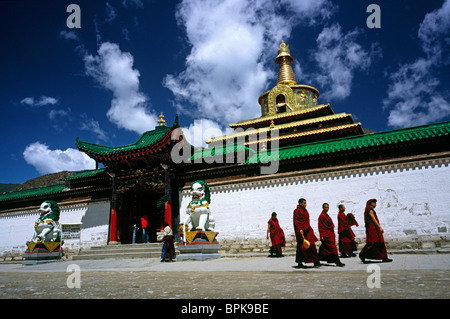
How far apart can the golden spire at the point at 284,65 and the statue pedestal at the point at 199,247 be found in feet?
56.3

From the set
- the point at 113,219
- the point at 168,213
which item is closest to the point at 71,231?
the point at 113,219

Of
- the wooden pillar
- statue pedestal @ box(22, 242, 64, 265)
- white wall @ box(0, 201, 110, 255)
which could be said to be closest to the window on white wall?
white wall @ box(0, 201, 110, 255)

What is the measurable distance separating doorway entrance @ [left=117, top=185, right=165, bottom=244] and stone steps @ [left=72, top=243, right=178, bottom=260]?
1.95 m

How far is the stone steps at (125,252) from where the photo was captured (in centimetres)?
1316

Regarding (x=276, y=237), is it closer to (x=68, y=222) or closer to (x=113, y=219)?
(x=113, y=219)

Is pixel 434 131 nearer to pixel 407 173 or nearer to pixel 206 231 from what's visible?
pixel 407 173

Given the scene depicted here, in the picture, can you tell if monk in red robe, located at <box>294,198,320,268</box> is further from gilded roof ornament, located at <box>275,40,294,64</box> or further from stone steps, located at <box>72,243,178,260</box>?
gilded roof ornament, located at <box>275,40,294,64</box>

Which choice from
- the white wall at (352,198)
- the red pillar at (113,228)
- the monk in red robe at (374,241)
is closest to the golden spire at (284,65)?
the white wall at (352,198)

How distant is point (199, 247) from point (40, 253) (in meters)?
7.76

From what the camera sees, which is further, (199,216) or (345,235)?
(199,216)

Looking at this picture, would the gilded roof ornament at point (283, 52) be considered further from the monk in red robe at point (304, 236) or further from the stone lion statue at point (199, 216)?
the monk in red robe at point (304, 236)

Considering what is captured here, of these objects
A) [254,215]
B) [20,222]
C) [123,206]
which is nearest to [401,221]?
[254,215]

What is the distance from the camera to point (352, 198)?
12.0 meters

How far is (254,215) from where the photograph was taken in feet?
44.6
